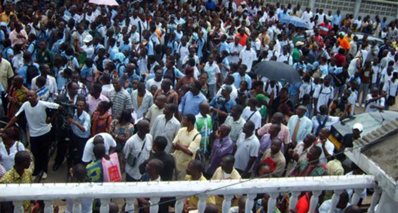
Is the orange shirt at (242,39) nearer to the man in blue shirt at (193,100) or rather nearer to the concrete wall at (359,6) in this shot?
the man in blue shirt at (193,100)

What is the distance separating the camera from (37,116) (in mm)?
6379

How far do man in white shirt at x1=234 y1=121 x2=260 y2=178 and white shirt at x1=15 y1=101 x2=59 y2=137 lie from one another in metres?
2.70

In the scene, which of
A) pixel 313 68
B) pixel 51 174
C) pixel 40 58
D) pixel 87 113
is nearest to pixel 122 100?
pixel 87 113

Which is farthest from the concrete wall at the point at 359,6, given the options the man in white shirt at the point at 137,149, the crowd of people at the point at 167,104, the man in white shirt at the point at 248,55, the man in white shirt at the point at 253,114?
the man in white shirt at the point at 137,149

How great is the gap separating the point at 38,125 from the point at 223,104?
125 inches

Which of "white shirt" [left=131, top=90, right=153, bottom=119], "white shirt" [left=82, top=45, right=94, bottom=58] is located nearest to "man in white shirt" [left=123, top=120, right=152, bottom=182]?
"white shirt" [left=131, top=90, right=153, bottom=119]

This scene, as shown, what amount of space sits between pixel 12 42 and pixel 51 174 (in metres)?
4.41

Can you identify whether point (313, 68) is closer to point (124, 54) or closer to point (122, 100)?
point (124, 54)

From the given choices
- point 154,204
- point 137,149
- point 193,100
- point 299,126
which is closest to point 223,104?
point 193,100

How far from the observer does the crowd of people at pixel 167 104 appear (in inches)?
220

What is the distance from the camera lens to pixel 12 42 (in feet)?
33.7

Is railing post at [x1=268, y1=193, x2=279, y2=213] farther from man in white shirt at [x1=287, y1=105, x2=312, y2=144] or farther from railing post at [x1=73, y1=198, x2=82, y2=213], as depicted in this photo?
man in white shirt at [x1=287, y1=105, x2=312, y2=144]

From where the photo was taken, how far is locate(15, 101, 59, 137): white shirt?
6.32 meters

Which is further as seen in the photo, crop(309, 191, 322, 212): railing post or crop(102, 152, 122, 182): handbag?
crop(102, 152, 122, 182): handbag
